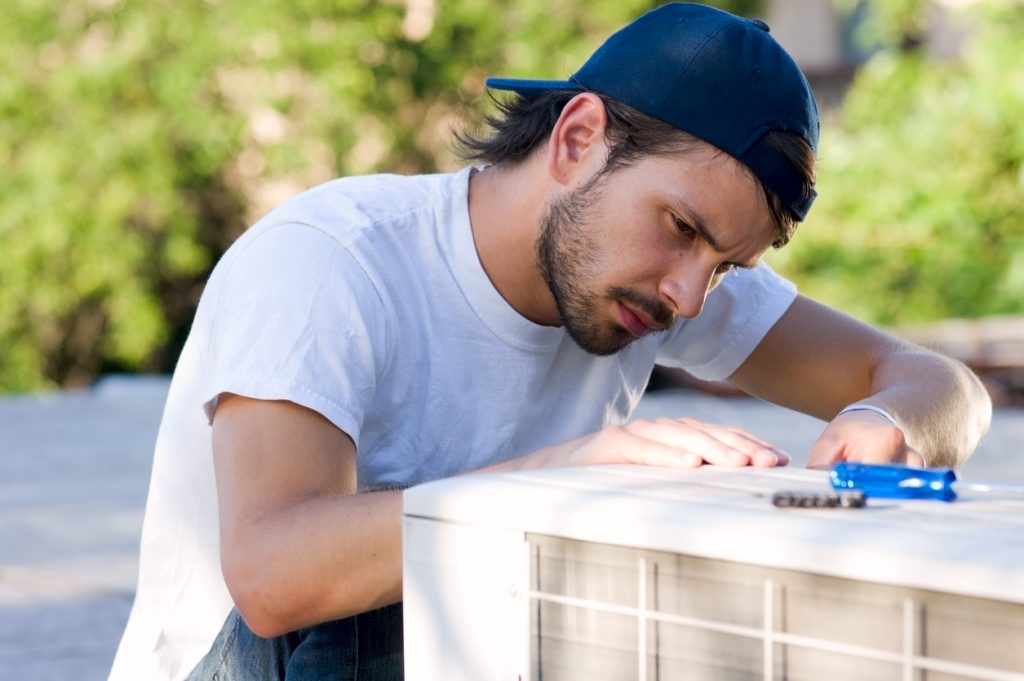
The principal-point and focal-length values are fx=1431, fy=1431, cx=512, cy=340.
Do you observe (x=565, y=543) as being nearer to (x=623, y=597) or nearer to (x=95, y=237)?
(x=623, y=597)

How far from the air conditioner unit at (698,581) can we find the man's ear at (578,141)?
1.87ft

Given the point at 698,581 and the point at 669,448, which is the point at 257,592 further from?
the point at 698,581

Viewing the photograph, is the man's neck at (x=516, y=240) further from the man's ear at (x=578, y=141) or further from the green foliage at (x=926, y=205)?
the green foliage at (x=926, y=205)

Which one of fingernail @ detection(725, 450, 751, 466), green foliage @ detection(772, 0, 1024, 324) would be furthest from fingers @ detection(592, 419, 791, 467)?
green foliage @ detection(772, 0, 1024, 324)

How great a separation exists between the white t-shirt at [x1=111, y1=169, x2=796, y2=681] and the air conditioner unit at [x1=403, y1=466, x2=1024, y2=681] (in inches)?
17.9

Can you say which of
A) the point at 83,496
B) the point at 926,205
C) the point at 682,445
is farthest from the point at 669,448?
the point at 926,205

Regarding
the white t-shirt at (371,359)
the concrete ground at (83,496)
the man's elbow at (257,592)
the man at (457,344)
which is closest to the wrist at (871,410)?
the man at (457,344)

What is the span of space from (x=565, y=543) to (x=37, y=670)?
2.30 m

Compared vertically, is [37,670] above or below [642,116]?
below

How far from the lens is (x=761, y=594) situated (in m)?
0.99

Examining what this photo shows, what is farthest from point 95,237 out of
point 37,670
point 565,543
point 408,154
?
point 565,543

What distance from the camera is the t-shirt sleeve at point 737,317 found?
7.13 ft

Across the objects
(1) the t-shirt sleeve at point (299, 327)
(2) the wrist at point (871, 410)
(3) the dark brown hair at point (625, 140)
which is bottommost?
(2) the wrist at point (871, 410)

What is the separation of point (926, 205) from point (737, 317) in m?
7.94
